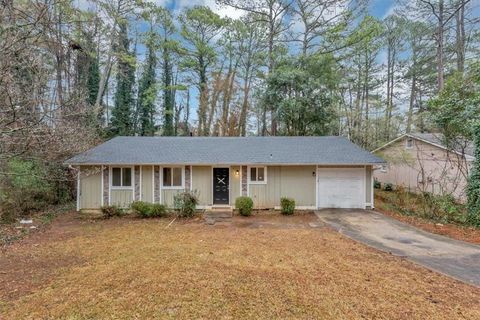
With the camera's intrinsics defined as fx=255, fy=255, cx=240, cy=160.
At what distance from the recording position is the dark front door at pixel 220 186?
39.3 feet

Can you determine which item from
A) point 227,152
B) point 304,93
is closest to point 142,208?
point 227,152

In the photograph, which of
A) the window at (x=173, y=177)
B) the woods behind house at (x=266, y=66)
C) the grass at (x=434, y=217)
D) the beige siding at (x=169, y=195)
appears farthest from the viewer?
the woods behind house at (x=266, y=66)

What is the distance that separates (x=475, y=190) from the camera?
8891 mm

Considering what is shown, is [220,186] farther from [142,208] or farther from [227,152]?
[142,208]

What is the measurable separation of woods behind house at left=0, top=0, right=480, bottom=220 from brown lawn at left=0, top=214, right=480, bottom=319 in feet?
27.4

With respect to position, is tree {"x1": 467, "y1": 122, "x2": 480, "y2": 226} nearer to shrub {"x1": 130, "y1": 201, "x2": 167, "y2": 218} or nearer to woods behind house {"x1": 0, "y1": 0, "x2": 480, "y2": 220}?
woods behind house {"x1": 0, "y1": 0, "x2": 480, "y2": 220}

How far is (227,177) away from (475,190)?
9.35 meters

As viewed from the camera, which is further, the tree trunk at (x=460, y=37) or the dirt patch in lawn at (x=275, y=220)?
the tree trunk at (x=460, y=37)

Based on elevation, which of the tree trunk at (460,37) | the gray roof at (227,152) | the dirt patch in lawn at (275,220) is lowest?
the dirt patch in lawn at (275,220)

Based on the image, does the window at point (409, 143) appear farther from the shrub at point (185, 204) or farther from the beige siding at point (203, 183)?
the shrub at point (185, 204)

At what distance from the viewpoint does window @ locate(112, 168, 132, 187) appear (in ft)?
37.7

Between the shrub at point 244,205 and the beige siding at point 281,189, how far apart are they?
105 cm

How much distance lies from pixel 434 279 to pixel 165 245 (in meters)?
6.19

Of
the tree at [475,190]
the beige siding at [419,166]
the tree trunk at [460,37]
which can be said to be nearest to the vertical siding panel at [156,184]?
the tree at [475,190]
